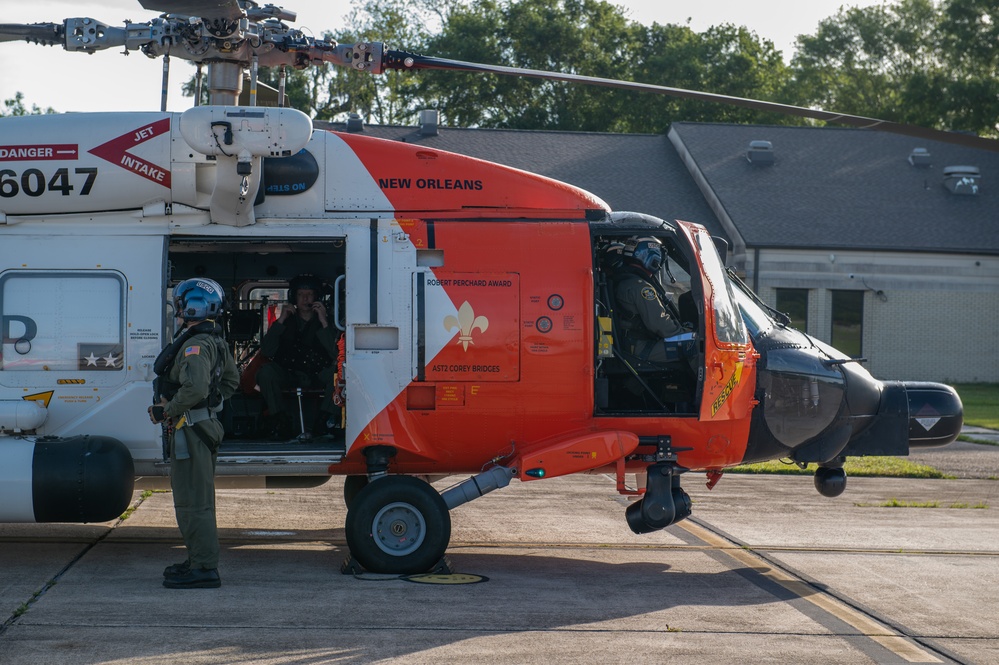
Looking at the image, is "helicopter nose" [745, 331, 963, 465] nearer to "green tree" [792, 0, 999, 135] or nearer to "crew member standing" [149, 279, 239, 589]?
"crew member standing" [149, 279, 239, 589]

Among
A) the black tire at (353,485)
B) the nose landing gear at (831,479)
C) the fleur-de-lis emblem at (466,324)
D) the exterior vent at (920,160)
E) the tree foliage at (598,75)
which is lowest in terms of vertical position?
the black tire at (353,485)

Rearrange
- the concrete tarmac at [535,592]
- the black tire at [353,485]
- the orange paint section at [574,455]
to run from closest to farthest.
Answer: the concrete tarmac at [535,592] < the orange paint section at [574,455] < the black tire at [353,485]

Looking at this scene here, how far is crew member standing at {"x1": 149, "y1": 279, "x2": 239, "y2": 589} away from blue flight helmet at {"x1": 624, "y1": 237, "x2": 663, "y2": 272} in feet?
10.5

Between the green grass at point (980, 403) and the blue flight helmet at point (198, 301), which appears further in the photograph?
the green grass at point (980, 403)

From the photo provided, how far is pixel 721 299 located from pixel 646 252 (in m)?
0.66

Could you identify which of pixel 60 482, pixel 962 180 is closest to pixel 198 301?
pixel 60 482

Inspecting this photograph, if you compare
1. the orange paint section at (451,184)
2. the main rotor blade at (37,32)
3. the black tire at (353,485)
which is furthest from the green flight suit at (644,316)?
the main rotor blade at (37,32)

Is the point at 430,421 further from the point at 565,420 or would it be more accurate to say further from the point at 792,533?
the point at 792,533

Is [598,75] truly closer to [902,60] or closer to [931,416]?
[902,60]

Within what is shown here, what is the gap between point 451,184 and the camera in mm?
8695

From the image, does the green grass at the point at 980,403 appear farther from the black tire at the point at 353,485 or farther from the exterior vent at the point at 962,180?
the black tire at the point at 353,485

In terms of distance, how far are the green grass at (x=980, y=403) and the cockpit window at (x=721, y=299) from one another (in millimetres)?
13613

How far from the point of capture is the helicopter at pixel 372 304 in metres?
8.22

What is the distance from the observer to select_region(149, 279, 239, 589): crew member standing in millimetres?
7656
